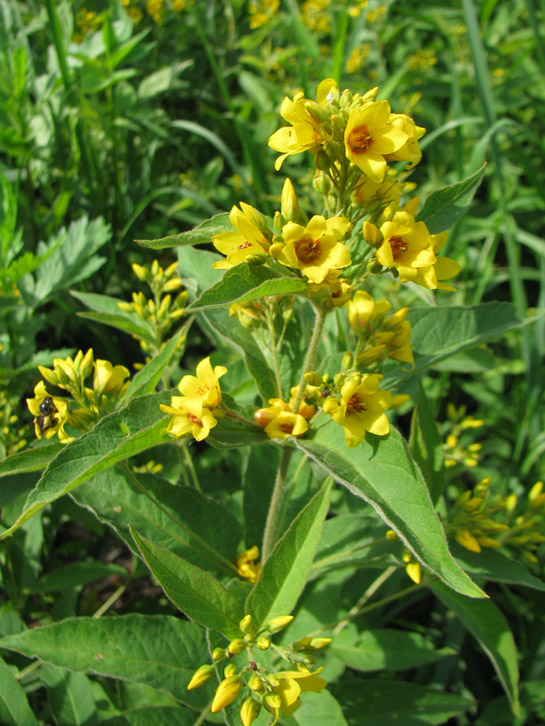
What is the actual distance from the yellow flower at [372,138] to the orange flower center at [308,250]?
0.20m

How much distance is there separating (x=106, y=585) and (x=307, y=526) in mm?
1766

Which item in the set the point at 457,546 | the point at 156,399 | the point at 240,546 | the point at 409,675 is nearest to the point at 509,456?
the point at 409,675

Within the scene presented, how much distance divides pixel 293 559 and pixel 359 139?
3.37 feet

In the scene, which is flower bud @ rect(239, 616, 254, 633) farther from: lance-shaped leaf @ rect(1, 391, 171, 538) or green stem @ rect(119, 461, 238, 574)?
lance-shaped leaf @ rect(1, 391, 171, 538)

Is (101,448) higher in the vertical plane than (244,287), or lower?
lower

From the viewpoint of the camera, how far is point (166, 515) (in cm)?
175

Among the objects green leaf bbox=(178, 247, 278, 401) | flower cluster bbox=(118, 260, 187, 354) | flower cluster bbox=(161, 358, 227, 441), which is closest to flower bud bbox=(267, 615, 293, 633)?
flower cluster bbox=(161, 358, 227, 441)

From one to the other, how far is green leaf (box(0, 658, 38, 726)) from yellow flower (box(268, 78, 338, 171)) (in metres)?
1.61

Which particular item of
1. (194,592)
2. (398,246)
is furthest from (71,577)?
(398,246)

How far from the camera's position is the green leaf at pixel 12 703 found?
162cm

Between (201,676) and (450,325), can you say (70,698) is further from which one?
(450,325)

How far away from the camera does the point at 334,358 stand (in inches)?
63.1

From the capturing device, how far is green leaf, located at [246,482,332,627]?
1.40 metres

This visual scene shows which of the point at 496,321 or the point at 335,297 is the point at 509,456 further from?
the point at 335,297
